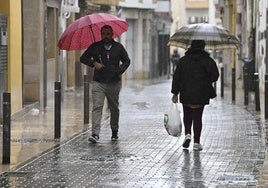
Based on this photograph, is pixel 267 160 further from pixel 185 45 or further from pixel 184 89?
pixel 185 45

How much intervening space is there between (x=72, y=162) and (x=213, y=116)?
816 centimetres

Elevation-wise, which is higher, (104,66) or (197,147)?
(104,66)

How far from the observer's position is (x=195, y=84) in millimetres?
13602

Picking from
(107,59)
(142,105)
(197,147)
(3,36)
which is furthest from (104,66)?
(142,105)

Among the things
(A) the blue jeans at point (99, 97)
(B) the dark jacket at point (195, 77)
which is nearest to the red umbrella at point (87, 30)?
(A) the blue jeans at point (99, 97)

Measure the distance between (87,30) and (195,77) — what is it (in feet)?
8.78

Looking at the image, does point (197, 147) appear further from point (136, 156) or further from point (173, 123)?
point (136, 156)

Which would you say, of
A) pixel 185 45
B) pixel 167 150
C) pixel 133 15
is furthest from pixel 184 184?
pixel 133 15

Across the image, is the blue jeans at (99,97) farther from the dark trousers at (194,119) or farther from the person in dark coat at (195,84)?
the dark trousers at (194,119)

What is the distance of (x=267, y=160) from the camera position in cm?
1220

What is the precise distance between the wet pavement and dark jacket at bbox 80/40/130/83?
3.59 ft

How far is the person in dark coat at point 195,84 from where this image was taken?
13.6 meters

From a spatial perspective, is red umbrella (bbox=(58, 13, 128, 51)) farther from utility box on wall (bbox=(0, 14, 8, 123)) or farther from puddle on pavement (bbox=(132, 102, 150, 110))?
puddle on pavement (bbox=(132, 102, 150, 110))

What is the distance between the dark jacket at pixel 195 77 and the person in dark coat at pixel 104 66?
3.87 feet
